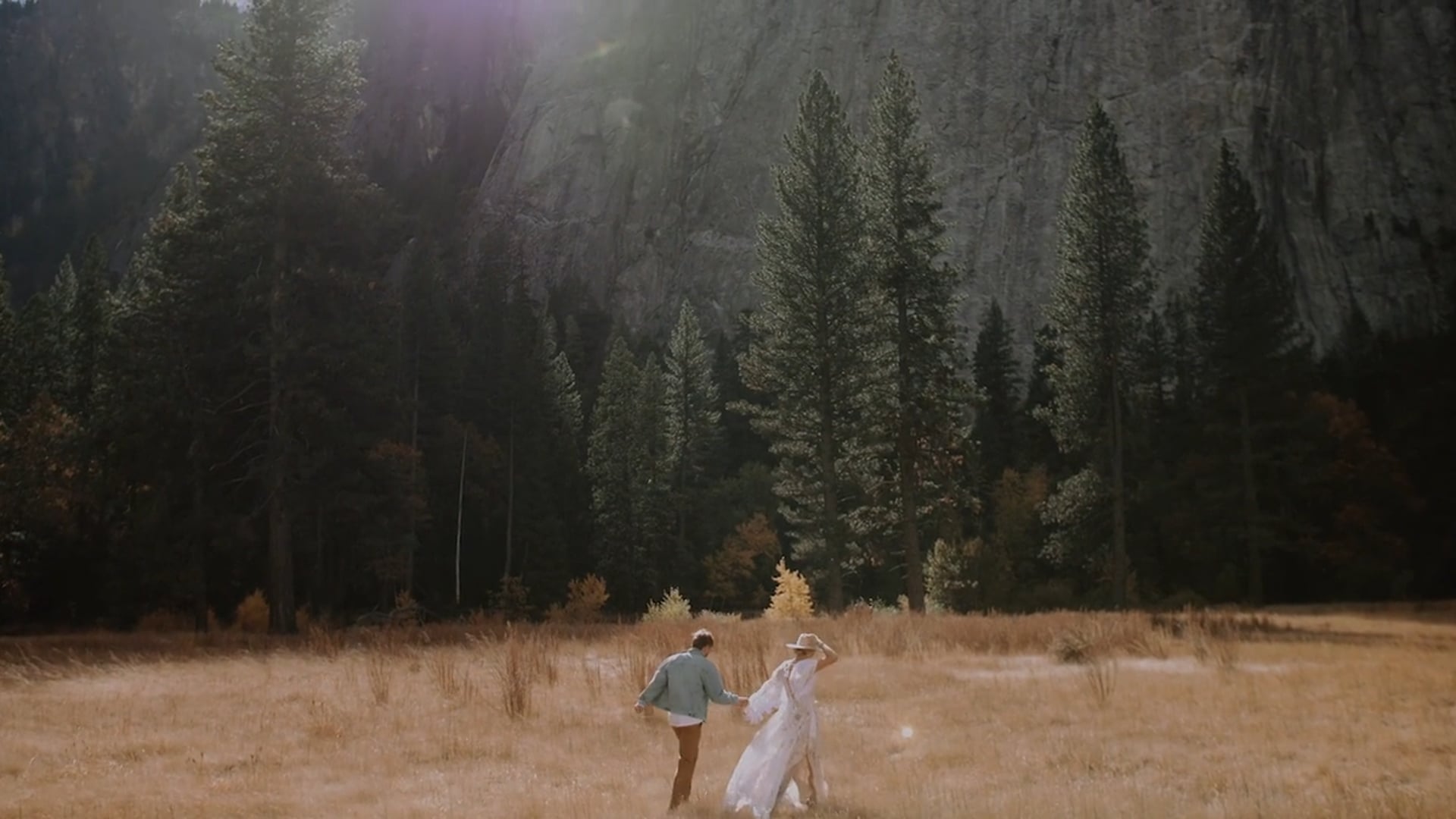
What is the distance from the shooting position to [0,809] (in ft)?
26.8

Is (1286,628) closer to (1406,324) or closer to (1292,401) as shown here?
(1292,401)

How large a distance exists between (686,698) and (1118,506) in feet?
91.6

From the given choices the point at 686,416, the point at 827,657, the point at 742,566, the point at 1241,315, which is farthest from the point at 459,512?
the point at 827,657

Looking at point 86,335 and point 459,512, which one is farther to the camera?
point 459,512

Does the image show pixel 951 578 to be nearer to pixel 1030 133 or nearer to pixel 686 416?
pixel 686 416

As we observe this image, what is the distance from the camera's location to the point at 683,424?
195 feet

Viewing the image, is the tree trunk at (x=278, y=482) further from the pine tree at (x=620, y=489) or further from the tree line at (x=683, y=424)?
the pine tree at (x=620, y=489)

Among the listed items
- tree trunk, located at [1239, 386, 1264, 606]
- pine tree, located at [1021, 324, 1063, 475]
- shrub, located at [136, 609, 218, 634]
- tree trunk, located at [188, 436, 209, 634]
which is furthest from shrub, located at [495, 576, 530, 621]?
tree trunk, located at [1239, 386, 1264, 606]

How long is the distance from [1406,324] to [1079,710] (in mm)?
74873

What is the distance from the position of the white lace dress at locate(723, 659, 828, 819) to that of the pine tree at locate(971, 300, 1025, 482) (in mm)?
47724

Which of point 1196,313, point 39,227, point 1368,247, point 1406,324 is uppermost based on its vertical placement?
point 39,227

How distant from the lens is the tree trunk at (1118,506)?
107 feet

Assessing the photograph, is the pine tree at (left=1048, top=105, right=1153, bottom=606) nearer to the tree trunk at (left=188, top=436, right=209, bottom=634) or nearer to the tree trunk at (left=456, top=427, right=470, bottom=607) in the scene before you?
the tree trunk at (left=188, top=436, right=209, bottom=634)

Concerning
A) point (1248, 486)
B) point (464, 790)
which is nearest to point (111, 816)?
point (464, 790)
